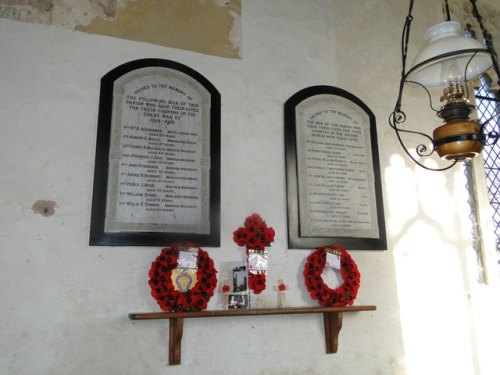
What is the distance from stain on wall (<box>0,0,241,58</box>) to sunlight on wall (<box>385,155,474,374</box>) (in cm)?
152

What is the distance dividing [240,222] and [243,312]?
0.55 metres

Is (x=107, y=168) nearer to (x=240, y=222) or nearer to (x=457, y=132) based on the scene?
(x=240, y=222)

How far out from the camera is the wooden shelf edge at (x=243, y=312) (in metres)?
2.26

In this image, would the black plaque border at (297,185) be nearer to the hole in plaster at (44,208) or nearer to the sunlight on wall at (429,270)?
the sunlight on wall at (429,270)

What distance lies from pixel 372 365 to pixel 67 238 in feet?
6.53

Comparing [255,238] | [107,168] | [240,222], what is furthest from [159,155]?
[255,238]

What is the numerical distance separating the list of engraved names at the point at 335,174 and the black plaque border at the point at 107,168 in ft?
1.91

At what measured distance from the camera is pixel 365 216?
10.0 ft

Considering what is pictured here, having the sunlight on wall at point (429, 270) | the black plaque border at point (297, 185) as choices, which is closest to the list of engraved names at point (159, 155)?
the black plaque border at point (297, 185)

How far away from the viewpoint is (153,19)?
2.87 meters

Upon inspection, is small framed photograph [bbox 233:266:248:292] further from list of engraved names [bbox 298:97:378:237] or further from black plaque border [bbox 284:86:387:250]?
list of engraved names [bbox 298:97:378:237]

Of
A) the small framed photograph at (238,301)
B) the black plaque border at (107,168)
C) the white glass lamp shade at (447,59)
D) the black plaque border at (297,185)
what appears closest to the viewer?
the white glass lamp shade at (447,59)

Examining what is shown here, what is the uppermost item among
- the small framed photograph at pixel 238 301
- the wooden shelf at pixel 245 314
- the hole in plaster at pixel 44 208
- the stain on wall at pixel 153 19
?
the stain on wall at pixel 153 19

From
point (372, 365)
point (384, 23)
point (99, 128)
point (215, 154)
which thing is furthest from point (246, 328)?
point (384, 23)
